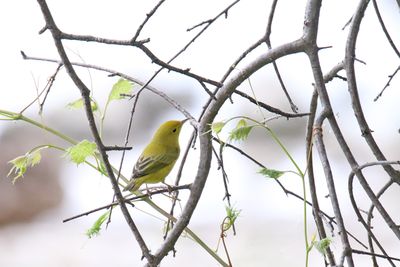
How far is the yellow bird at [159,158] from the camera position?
7.71 feet

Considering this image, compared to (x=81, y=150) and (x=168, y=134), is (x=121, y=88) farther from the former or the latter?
(x=168, y=134)

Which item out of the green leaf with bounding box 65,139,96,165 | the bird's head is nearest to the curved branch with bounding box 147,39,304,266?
the green leaf with bounding box 65,139,96,165

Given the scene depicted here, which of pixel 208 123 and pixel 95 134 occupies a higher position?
pixel 208 123

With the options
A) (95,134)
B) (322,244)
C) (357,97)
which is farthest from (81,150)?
(357,97)

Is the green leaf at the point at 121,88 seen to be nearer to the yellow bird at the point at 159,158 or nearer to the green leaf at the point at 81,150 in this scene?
the green leaf at the point at 81,150

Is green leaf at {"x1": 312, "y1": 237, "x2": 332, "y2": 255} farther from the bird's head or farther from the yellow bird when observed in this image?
the bird's head

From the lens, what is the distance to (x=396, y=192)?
167 inches

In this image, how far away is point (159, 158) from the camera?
2.45 meters

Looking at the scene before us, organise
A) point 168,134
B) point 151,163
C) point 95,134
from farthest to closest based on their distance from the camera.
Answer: point 168,134 < point 151,163 < point 95,134

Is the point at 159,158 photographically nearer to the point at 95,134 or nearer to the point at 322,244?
the point at 95,134

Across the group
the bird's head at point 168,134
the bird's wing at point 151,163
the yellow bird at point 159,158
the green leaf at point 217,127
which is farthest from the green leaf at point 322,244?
the bird's head at point 168,134

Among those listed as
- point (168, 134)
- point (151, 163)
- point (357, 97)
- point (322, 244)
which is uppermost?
point (168, 134)

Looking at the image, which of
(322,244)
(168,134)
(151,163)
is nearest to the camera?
(322,244)

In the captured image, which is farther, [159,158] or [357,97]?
[159,158]
